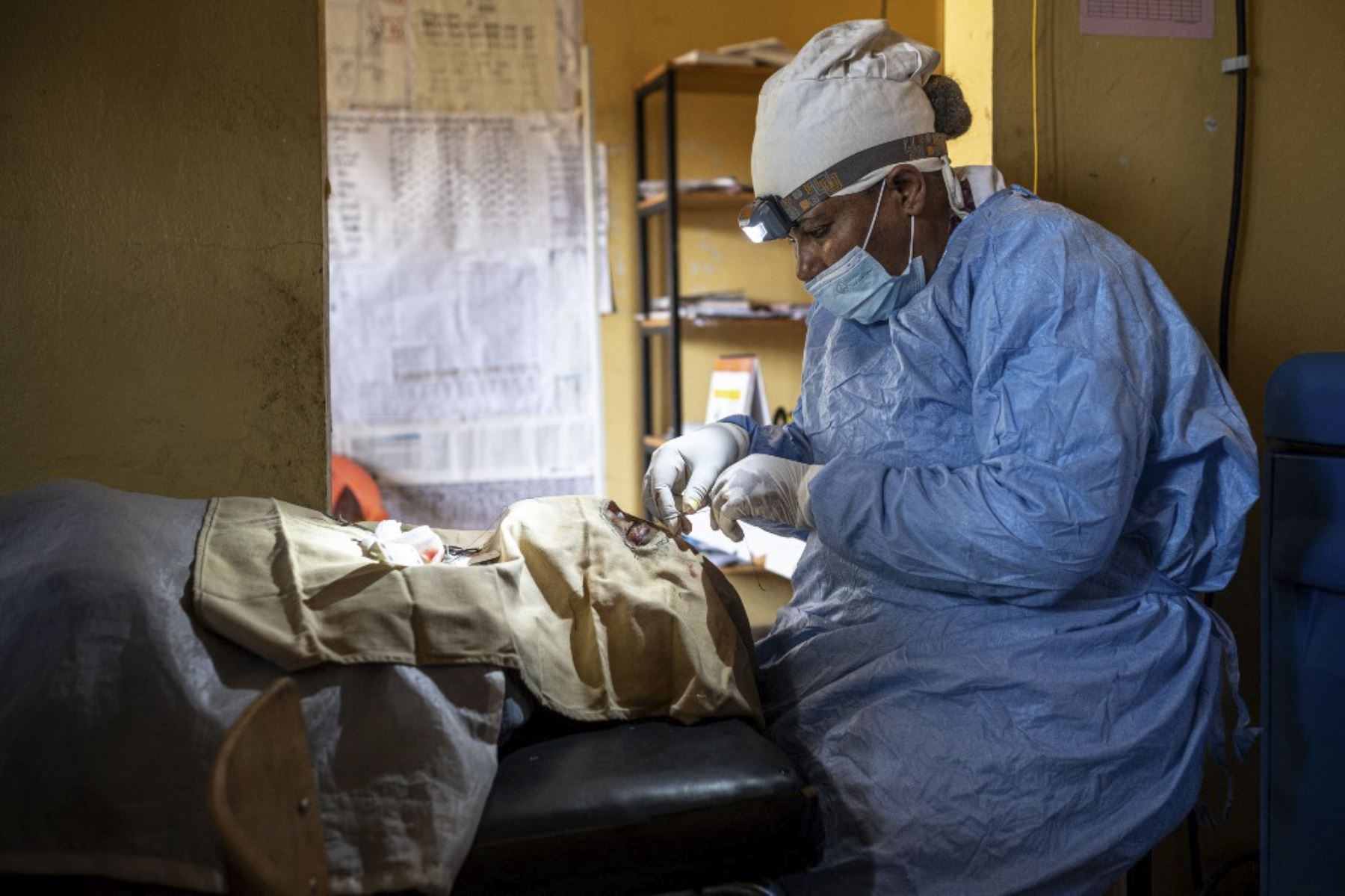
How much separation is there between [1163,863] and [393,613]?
133cm

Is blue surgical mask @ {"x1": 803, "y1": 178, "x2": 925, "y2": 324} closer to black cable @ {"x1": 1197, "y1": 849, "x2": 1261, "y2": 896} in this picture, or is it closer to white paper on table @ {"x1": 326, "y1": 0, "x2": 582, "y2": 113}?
black cable @ {"x1": 1197, "y1": 849, "x2": 1261, "y2": 896}

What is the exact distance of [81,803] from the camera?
86 cm

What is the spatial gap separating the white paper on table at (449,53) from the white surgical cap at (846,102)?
224 cm

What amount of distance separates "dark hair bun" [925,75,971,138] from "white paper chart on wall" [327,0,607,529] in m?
2.24

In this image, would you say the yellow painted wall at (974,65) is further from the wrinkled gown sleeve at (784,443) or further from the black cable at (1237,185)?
the wrinkled gown sleeve at (784,443)

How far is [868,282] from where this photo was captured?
1.42 meters

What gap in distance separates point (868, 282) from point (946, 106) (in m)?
0.27

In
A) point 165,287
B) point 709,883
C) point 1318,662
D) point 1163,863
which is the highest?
point 165,287

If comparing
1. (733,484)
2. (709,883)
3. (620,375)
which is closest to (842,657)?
(733,484)

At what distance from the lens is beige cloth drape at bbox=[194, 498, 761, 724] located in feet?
3.29

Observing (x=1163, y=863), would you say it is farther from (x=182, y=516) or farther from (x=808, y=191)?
(x=182, y=516)

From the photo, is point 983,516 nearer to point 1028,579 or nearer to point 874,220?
point 1028,579

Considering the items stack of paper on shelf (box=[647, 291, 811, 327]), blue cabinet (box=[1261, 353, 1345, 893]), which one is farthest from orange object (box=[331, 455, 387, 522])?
blue cabinet (box=[1261, 353, 1345, 893])

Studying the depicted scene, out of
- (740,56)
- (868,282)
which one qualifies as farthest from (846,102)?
(740,56)
